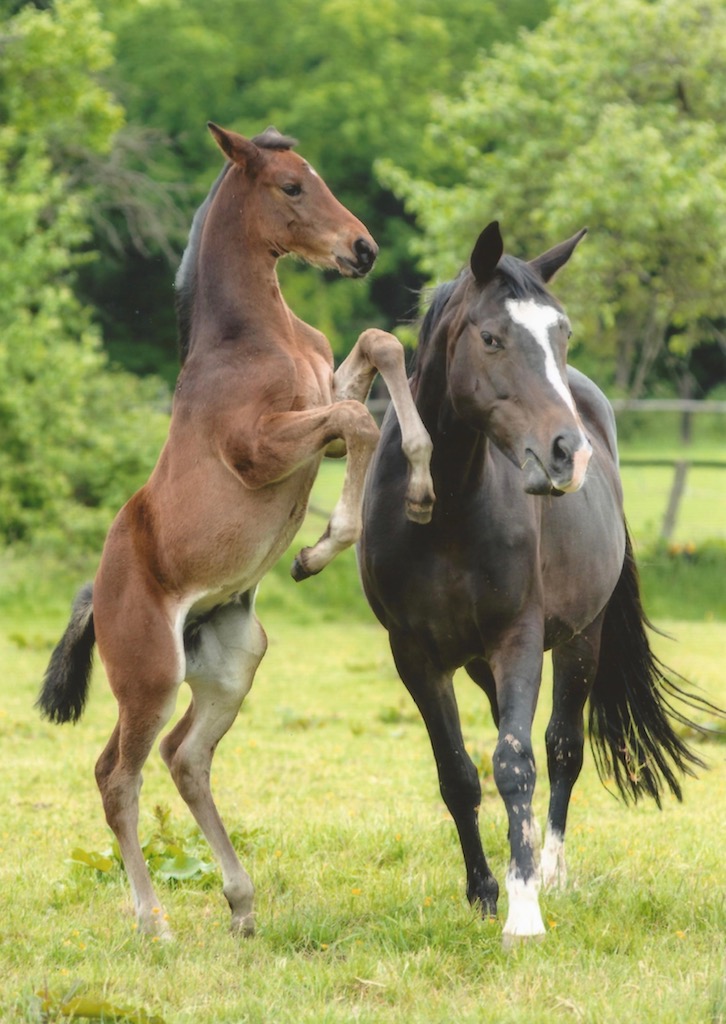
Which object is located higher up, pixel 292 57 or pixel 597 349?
pixel 292 57

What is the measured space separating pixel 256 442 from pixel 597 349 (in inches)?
868

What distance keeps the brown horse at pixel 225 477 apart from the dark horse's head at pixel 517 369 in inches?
10.1

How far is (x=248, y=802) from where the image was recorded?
741 centimetres

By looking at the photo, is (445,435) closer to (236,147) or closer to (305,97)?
(236,147)

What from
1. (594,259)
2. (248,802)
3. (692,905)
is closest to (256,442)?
(692,905)

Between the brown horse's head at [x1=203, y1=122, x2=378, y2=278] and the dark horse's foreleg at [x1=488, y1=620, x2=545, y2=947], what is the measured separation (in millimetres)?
1424

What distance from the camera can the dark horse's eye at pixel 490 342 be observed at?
444 cm

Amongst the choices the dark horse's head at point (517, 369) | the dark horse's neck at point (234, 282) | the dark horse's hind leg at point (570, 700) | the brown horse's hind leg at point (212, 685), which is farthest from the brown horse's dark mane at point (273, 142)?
the dark horse's hind leg at point (570, 700)

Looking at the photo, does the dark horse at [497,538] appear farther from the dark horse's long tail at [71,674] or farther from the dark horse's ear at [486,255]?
the dark horse's long tail at [71,674]

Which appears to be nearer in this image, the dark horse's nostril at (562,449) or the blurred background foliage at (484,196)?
the dark horse's nostril at (562,449)

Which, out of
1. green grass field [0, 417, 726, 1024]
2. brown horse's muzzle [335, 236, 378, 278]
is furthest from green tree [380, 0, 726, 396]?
brown horse's muzzle [335, 236, 378, 278]

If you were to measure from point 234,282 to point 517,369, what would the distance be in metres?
1.22

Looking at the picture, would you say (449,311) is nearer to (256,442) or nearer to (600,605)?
(256,442)

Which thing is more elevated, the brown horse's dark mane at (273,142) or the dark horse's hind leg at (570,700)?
the brown horse's dark mane at (273,142)
